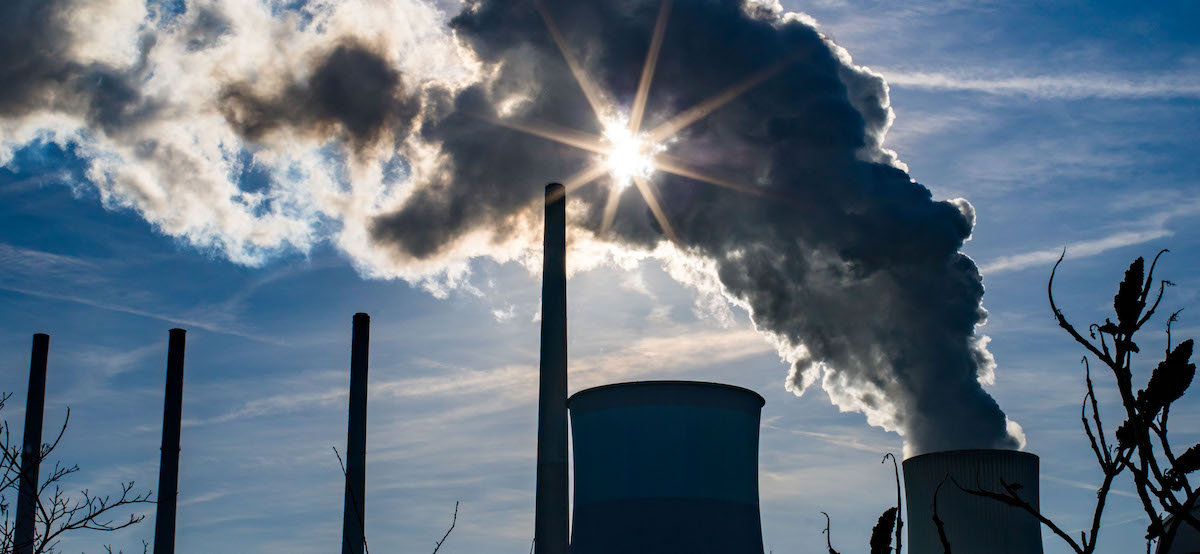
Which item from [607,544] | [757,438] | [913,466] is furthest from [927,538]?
[607,544]

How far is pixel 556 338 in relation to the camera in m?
16.4

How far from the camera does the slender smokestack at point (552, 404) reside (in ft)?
51.3

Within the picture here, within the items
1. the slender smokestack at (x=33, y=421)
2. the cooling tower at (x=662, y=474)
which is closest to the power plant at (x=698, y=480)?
the cooling tower at (x=662, y=474)

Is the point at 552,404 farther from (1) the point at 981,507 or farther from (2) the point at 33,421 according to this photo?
(2) the point at 33,421

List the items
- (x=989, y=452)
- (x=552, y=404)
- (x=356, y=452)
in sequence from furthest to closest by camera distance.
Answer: (x=356, y=452) → (x=552, y=404) → (x=989, y=452)

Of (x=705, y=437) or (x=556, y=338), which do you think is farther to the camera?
(x=556, y=338)

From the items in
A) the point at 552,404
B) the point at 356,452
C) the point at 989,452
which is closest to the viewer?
the point at 989,452

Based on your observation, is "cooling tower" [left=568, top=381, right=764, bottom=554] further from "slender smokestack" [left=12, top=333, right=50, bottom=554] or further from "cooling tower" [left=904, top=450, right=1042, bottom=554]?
"slender smokestack" [left=12, top=333, right=50, bottom=554]

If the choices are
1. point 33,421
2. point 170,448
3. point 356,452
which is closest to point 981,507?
point 356,452

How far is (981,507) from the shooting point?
12461mm

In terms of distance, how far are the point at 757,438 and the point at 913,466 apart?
6.56ft

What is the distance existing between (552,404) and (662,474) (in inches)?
145

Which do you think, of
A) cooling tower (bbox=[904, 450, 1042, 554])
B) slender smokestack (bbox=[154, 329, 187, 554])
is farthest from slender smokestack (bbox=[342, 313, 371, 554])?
cooling tower (bbox=[904, 450, 1042, 554])

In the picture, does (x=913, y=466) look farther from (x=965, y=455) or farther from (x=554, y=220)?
(x=554, y=220)
